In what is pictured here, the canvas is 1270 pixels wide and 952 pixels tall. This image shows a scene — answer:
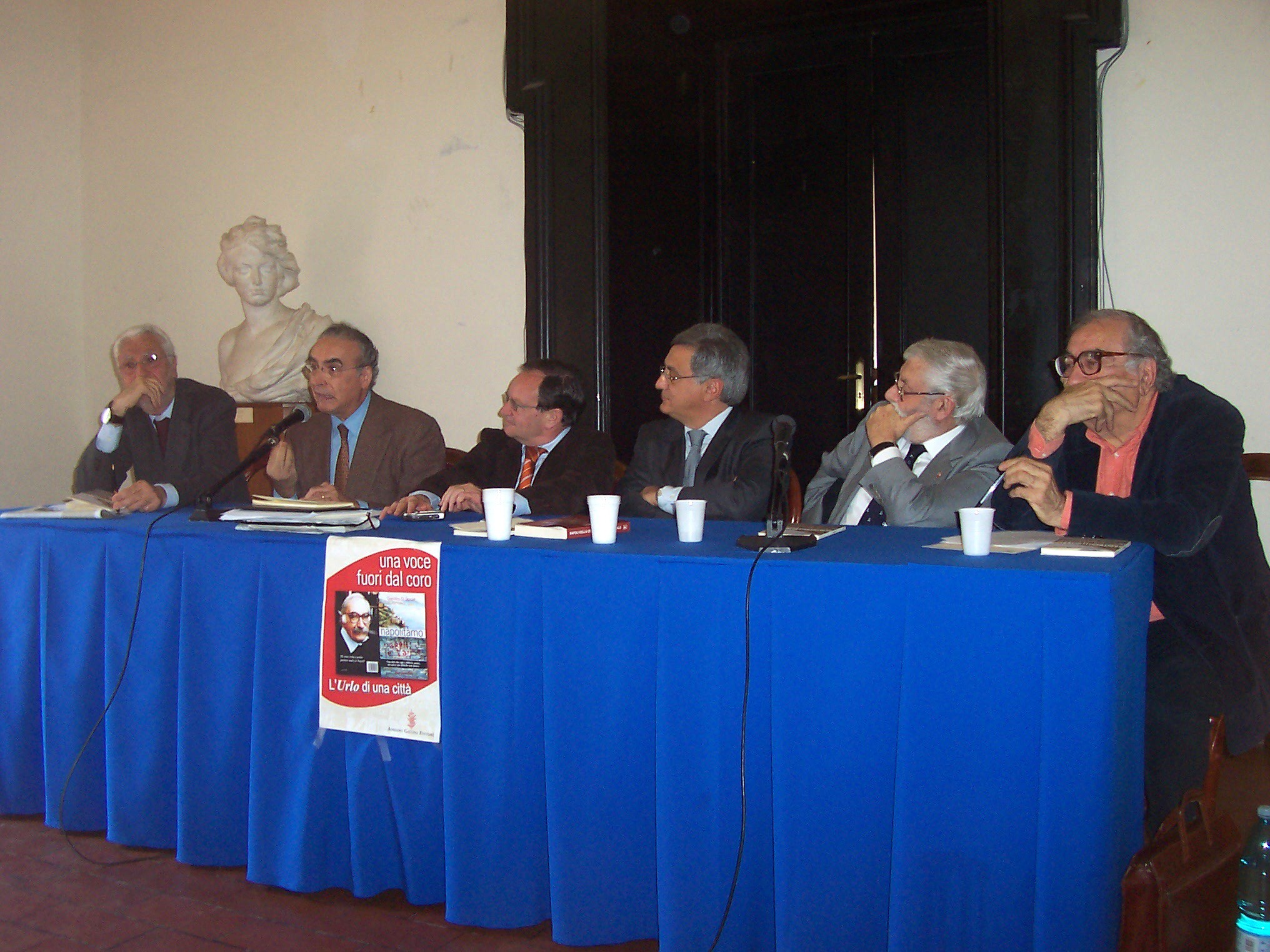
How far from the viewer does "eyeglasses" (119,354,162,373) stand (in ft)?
11.1

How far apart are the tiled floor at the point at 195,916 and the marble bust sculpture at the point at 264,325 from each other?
2412 millimetres

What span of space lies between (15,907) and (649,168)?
3.36 metres

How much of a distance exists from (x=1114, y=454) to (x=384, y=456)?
2.09 meters

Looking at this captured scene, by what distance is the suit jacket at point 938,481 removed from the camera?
235cm

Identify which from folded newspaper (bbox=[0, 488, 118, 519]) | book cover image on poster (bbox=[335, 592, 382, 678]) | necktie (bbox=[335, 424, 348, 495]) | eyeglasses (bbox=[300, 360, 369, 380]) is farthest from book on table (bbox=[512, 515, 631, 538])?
eyeglasses (bbox=[300, 360, 369, 380])

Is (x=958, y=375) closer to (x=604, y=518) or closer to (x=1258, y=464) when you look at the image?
(x=604, y=518)

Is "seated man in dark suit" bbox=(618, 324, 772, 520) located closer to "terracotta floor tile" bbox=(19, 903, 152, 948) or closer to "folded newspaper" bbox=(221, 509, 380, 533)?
"folded newspaper" bbox=(221, 509, 380, 533)

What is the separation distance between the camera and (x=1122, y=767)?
1.60 meters

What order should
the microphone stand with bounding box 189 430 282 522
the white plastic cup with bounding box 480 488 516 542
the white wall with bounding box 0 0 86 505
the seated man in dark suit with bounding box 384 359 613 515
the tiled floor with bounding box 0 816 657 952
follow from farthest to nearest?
1. the white wall with bounding box 0 0 86 505
2. the seated man in dark suit with bounding box 384 359 613 515
3. the microphone stand with bounding box 189 430 282 522
4. the white plastic cup with bounding box 480 488 516 542
5. the tiled floor with bounding box 0 816 657 952

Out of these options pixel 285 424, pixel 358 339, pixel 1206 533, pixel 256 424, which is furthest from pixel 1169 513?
pixel 256 424

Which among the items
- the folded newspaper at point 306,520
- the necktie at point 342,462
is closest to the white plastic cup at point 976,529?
the folded newspaper at point 306,520

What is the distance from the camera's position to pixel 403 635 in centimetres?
199

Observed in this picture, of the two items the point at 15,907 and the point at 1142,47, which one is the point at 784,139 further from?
the point at 15,907

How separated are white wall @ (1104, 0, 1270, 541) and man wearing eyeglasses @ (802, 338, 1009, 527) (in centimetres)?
131
